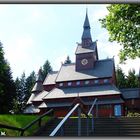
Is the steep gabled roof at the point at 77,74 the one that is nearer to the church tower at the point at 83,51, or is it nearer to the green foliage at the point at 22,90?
the church tower at the point at 83,51

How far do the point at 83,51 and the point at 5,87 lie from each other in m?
4.43

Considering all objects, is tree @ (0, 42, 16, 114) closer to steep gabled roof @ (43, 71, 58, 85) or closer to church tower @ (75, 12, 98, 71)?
steep gabled roof @ (43, 71, 58, 85)

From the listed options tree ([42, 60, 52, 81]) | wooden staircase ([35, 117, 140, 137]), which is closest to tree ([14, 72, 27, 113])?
tree ([42, 60, 52, 81])

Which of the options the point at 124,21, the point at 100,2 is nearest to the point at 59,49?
the point at 100,2

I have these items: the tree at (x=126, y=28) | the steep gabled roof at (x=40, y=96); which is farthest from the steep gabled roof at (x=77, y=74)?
the tree at (x=126, y=28)

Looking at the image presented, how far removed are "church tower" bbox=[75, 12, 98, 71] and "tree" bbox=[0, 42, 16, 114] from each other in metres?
1.61

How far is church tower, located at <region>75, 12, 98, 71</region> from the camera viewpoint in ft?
23.6

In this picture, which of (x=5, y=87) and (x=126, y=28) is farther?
(x=126, y=28)

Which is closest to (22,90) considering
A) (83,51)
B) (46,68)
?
(46,68)

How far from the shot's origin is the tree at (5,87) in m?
7.07

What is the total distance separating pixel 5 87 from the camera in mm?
7223

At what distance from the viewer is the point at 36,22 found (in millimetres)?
6910

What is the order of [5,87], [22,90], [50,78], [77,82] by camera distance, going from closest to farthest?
[5,87] → [22,90] → [50,78] → [77,82]

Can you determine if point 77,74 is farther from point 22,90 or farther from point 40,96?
point 22,90
